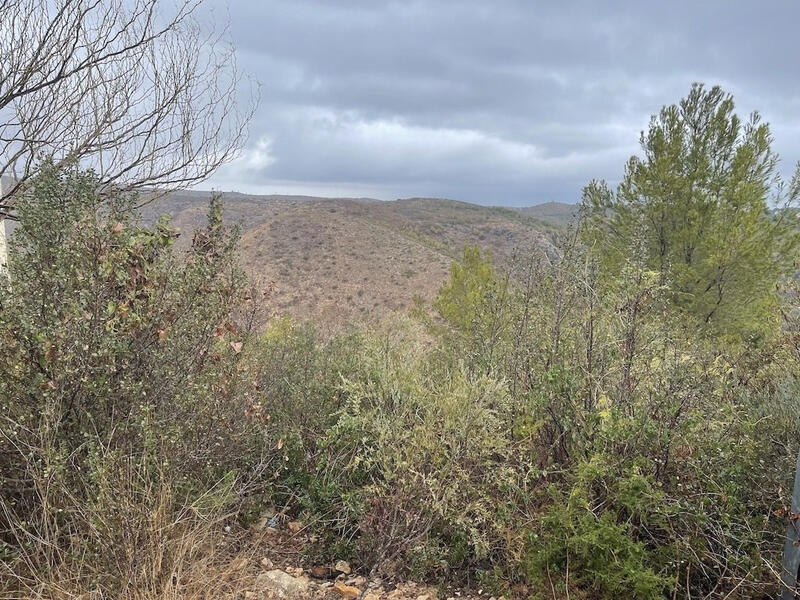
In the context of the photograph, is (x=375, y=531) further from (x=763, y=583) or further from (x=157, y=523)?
(x=763, y=583)

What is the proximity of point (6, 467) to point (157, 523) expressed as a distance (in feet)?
3.37

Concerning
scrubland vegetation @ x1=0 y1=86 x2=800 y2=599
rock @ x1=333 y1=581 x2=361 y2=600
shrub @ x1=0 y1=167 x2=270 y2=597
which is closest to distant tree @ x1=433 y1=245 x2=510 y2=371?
scrubland vegetation @ x1=0 y1=86 x2=800 y2=599

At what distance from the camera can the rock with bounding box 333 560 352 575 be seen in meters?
3.59

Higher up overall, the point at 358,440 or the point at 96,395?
the point at 96,395

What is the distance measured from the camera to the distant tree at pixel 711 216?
989 centimetres

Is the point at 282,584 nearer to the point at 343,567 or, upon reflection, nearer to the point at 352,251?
the point at 343,567

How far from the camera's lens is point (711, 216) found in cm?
1027

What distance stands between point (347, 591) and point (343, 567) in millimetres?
334

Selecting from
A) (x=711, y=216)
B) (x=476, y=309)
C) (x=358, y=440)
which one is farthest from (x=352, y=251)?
(x=358, y=440)

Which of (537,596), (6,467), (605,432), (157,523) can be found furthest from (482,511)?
(6,467)

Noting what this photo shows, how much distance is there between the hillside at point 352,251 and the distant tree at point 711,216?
13379 millimetres

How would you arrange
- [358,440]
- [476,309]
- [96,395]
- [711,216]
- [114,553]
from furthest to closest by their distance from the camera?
[711,216] < [476,309] < [358,440] < [96,395] < [114,553]

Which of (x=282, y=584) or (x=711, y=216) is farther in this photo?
(x=711, y=216)

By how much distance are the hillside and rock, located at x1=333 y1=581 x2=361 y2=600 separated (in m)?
19.1
